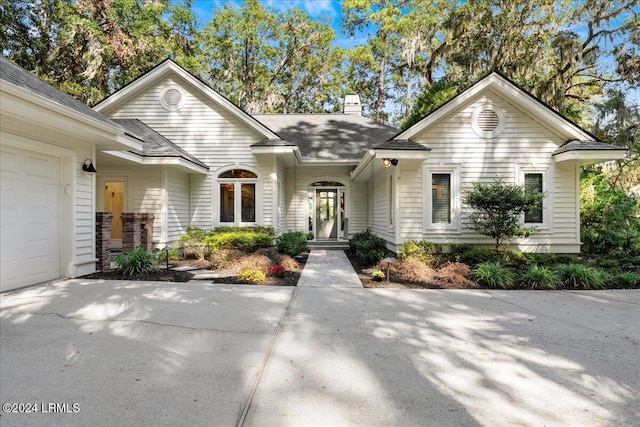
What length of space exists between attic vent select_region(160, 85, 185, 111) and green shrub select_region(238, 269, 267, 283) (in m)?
7.16

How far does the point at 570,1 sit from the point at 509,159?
37.2ft

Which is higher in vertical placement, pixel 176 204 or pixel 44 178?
pixel 44 178

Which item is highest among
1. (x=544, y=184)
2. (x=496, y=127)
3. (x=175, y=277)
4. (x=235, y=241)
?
(x=496, y=127)

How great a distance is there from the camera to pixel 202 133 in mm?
10844

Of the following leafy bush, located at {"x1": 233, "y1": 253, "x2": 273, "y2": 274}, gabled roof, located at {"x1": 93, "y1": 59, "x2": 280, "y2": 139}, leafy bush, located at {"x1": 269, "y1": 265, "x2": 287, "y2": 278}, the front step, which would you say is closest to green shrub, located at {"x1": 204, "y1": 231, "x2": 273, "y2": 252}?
leafy bush, located at {"x1": 233, "y1": 253, "x2": 273, "y2": 274}

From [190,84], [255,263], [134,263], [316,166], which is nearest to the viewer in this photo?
[134,263]

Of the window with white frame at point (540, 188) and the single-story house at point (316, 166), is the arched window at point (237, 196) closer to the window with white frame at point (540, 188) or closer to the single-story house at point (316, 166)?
the single-story house at point (316, 166)

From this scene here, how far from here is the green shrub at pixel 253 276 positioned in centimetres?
641

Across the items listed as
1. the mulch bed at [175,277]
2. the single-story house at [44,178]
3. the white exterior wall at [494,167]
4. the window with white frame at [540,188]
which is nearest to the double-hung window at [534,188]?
the window with white frame at [540,188]

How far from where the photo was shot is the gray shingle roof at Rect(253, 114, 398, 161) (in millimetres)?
12719

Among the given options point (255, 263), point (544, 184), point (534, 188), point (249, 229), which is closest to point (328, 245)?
point (249, 229)

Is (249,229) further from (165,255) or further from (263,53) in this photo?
(263,53)

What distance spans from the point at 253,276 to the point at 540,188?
314 inches

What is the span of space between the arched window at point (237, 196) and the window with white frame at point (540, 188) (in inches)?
312
